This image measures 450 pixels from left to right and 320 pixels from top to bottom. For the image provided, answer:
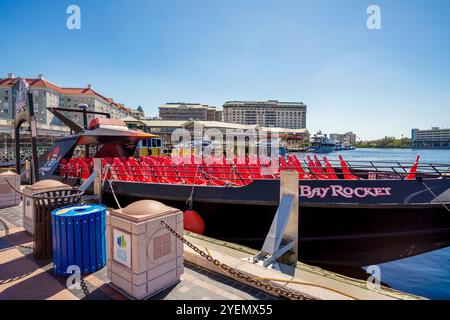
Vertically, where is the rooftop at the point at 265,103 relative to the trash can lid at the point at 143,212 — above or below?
above

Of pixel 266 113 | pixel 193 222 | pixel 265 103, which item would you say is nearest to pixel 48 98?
pixel 193 222

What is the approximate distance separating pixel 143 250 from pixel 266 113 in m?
167

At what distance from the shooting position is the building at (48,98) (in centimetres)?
7712

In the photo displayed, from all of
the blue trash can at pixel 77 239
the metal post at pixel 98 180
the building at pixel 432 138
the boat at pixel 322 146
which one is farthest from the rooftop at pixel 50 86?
the building at pixel 432 138

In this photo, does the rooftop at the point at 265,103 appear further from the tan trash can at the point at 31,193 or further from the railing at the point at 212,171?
the tan trash can at the point at 31,193

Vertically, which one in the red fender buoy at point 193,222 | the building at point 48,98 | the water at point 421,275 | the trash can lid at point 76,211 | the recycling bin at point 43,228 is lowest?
the water at point 421,275

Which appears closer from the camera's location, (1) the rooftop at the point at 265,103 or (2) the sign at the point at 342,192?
(2) the sign at the point at 342,192

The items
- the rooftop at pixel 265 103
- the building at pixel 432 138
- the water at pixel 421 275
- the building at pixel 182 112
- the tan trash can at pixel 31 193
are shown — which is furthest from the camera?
the rooftop at pixel 265 103

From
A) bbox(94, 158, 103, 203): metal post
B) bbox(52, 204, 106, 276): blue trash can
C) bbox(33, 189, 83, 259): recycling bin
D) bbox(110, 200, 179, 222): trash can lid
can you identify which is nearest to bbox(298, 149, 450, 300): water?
bbox(110, 200, 179, 222): trash can lid

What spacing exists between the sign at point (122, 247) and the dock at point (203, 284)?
1.62 feet

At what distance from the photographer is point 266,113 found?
165 meters

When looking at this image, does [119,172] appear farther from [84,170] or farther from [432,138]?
[432,138]

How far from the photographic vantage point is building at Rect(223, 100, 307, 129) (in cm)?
16250
